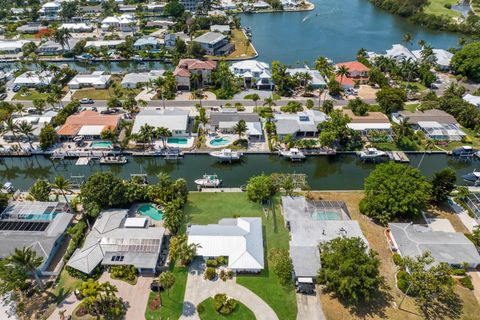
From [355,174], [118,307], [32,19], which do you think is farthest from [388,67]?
[32,19]

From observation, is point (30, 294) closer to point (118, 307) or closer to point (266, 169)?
point (118, 307)

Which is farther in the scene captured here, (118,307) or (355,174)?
(355,174)

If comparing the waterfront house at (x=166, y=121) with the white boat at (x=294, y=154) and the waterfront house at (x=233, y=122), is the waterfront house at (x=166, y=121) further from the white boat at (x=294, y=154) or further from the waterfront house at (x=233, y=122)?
the white boat at (x=294, y=154)

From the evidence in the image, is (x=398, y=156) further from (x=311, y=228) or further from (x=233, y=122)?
(x=233, y=122)

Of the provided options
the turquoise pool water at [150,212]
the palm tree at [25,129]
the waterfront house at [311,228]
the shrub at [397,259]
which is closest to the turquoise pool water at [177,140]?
the turquoise pool water at [150,212]

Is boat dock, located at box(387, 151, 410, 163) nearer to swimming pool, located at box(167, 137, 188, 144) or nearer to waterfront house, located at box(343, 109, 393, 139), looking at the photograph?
waterfront house, located at box(343, 109, 393, 139)
